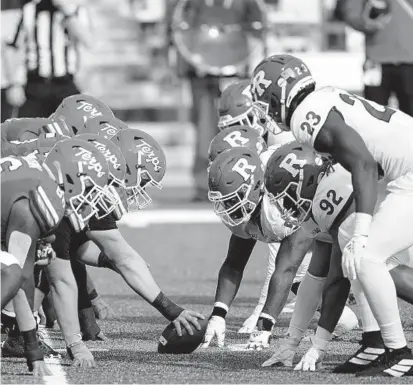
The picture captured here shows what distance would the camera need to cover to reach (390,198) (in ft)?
19.8

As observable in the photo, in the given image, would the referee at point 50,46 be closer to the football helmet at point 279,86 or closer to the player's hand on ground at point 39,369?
the football helmet at point 279,86

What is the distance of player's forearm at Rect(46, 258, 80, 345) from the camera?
6.36 meters

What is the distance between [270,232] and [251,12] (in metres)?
8.41

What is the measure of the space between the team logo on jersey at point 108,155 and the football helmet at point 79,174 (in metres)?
0.17

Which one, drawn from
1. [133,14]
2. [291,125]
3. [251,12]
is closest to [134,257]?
[291,125]

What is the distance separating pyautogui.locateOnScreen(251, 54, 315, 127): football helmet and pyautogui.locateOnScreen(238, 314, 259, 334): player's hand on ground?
1.45 metres

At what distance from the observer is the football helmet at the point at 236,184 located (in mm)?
6770

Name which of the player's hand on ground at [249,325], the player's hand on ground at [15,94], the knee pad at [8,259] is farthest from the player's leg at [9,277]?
→ the player's hand on ground at [15,94]

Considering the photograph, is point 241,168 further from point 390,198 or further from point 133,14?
point 133,14

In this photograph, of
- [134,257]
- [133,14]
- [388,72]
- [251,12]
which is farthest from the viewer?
[133,14]

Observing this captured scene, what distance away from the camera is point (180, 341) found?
22.0ft

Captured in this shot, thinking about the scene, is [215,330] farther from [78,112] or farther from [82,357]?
[78,112]

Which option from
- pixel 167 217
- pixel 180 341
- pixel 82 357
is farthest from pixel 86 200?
pixel 167 217

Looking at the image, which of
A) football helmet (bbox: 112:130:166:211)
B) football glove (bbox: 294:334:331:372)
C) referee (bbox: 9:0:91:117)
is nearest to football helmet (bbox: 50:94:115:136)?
football helmet (bbox: 112:130:166:211)
